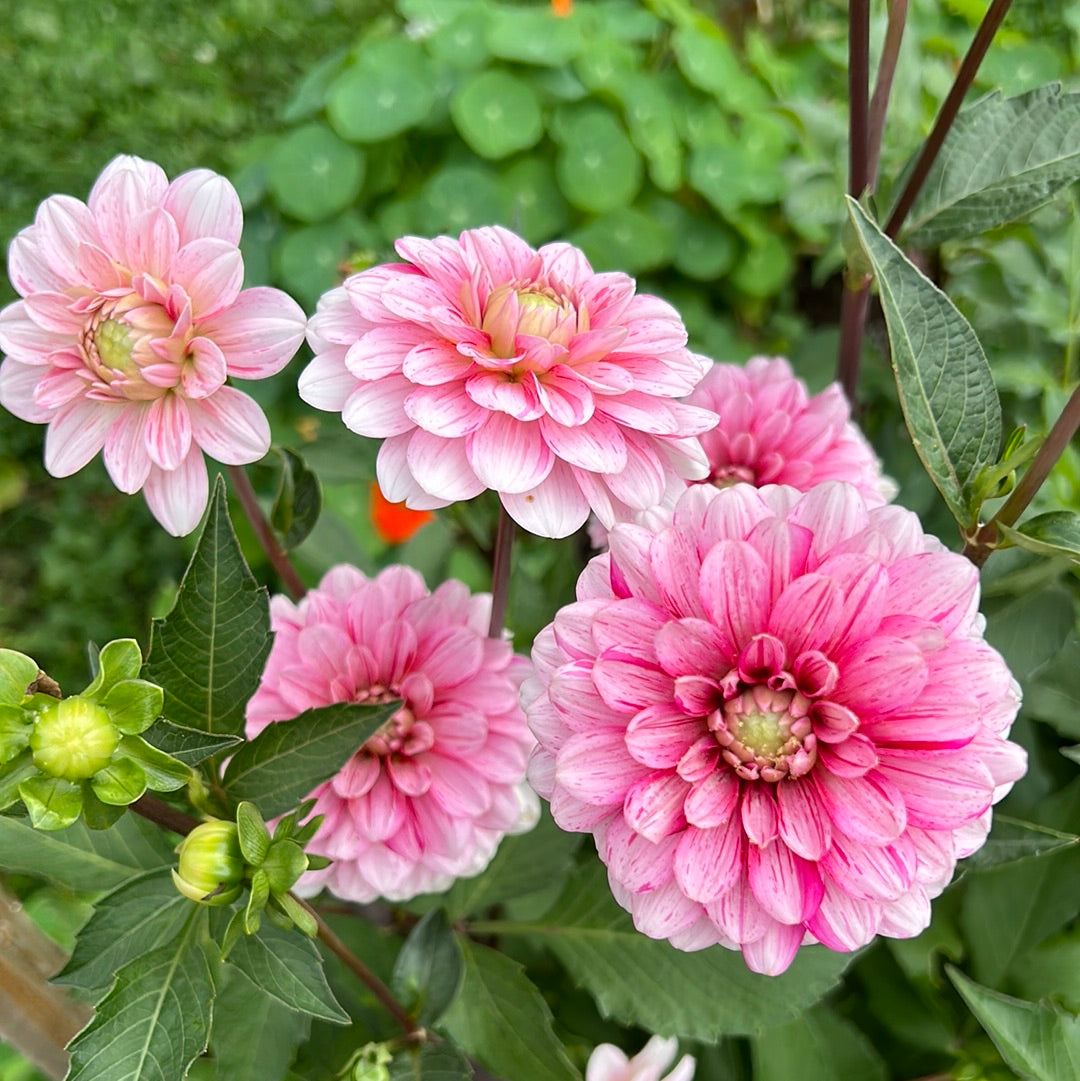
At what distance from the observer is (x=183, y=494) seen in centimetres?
46

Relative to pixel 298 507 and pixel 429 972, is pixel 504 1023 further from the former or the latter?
pixel 298 507

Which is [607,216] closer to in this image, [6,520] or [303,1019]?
[6,520]

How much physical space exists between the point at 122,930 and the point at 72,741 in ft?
0.46

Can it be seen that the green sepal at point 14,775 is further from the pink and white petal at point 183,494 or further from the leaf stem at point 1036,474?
the leaf stem at point 1036,474

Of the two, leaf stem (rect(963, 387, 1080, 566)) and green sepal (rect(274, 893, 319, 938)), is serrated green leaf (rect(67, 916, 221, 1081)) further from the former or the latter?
leaf stem (rect(963, 387, 1080, 566))

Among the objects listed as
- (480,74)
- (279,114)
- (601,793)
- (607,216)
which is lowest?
(279,114)

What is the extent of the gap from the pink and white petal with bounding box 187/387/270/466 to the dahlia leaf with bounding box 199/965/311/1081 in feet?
0.96

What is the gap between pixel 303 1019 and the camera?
22.4 inches

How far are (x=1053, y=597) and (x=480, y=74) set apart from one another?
50.0 inches

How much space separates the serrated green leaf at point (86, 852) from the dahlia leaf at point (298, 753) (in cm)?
11

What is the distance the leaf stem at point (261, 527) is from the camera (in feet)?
1.72

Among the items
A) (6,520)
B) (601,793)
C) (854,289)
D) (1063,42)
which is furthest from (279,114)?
(601,793)

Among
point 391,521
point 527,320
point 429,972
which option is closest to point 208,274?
point 527,320

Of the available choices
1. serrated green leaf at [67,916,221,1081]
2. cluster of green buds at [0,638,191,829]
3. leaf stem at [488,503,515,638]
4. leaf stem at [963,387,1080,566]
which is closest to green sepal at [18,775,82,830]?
cluster of green buds at [0,638,191,829]
